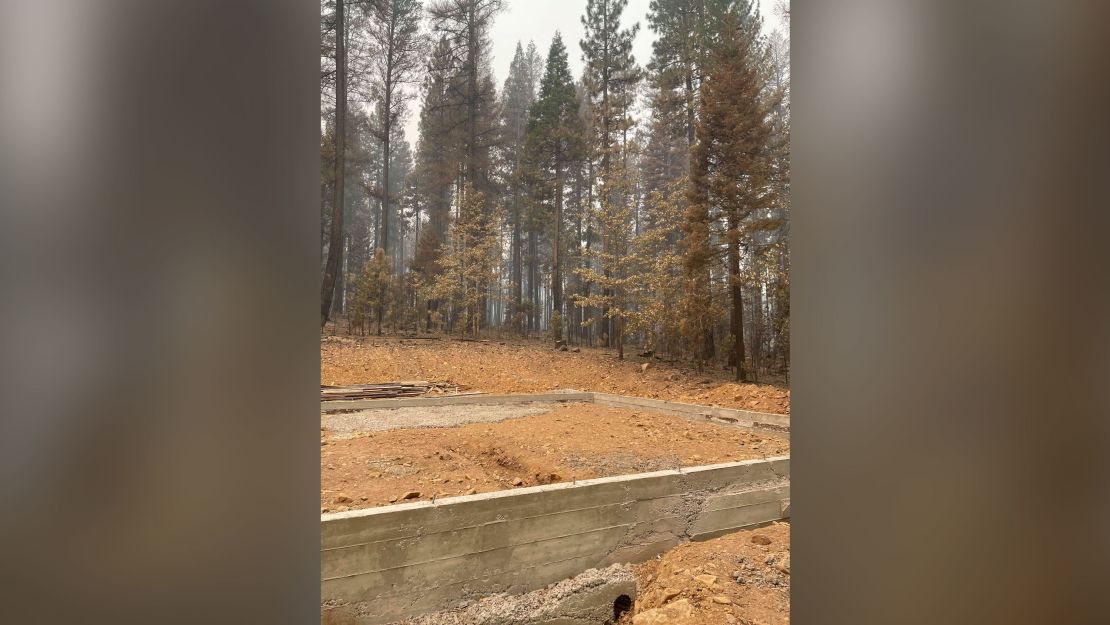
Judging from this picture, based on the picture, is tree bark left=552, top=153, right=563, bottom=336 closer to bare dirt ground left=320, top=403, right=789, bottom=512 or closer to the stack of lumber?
the stack of lumber

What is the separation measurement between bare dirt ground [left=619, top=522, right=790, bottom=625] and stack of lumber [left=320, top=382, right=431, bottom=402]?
4.86 meters

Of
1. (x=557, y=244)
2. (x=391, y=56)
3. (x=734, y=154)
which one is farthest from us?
(x=557, y=244)

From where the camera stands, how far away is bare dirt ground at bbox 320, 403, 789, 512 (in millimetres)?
3441

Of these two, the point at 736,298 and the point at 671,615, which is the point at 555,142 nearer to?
the point at 736,298

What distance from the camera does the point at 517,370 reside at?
368 inches
